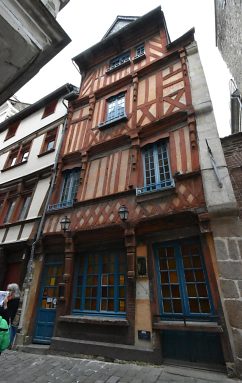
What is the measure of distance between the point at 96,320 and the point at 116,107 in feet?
23.4

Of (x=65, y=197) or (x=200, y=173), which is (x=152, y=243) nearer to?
(x=200, y=173)

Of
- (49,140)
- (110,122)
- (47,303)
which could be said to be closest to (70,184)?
Answer: (110,122)

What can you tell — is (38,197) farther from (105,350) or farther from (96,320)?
(105,350)

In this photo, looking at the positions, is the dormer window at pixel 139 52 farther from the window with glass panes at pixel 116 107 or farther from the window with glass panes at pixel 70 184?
the window with glass panes at pixel 70 184

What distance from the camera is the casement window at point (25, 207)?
27.5ft

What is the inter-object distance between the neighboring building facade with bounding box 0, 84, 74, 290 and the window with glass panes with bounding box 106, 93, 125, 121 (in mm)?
2381

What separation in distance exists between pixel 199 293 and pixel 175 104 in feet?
17.3

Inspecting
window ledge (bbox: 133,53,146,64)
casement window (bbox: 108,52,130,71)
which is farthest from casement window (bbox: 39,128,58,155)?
window ledge (bbox: 133,53,146,64)

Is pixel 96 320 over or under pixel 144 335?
over

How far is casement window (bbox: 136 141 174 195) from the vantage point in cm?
576

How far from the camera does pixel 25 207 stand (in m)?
8.66

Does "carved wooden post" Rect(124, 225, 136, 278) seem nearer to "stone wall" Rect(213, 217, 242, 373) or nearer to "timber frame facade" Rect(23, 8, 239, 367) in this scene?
"timber frame facade" Rect(23, 8, 239, 367)

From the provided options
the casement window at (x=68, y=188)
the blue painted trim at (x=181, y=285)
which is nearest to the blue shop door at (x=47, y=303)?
the casement window at (x=68, y=188)

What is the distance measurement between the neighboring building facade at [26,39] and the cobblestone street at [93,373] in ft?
14.6
